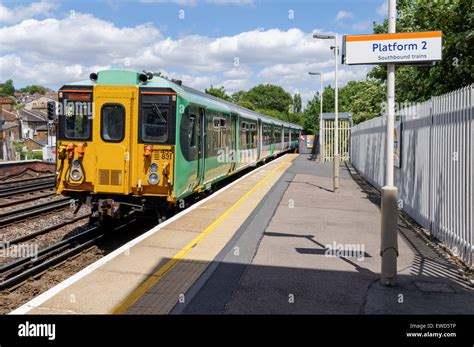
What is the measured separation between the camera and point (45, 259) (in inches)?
375

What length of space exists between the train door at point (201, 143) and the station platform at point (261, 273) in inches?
53.9

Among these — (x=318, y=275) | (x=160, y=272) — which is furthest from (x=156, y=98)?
(x=318, y=275)

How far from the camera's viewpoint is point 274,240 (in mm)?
8898

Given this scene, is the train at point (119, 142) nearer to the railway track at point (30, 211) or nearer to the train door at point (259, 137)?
the railway track at point (30, 211)

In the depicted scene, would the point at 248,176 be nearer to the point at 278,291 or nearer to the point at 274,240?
the point at 274,240

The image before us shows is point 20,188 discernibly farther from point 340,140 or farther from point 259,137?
point 340,140

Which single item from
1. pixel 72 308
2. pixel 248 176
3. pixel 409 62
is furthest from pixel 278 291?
pixel 248 176

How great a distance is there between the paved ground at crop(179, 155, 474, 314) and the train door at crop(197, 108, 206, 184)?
7.14ft

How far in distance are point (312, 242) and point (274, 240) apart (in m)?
0.71

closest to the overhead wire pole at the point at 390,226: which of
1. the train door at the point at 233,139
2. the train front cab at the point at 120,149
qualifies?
the train front cab at the point at 120,149

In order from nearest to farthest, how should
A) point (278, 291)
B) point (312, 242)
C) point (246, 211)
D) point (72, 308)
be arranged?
point (72, 308) < point (278, 291) < point (312, 242) < point (246, 211)
